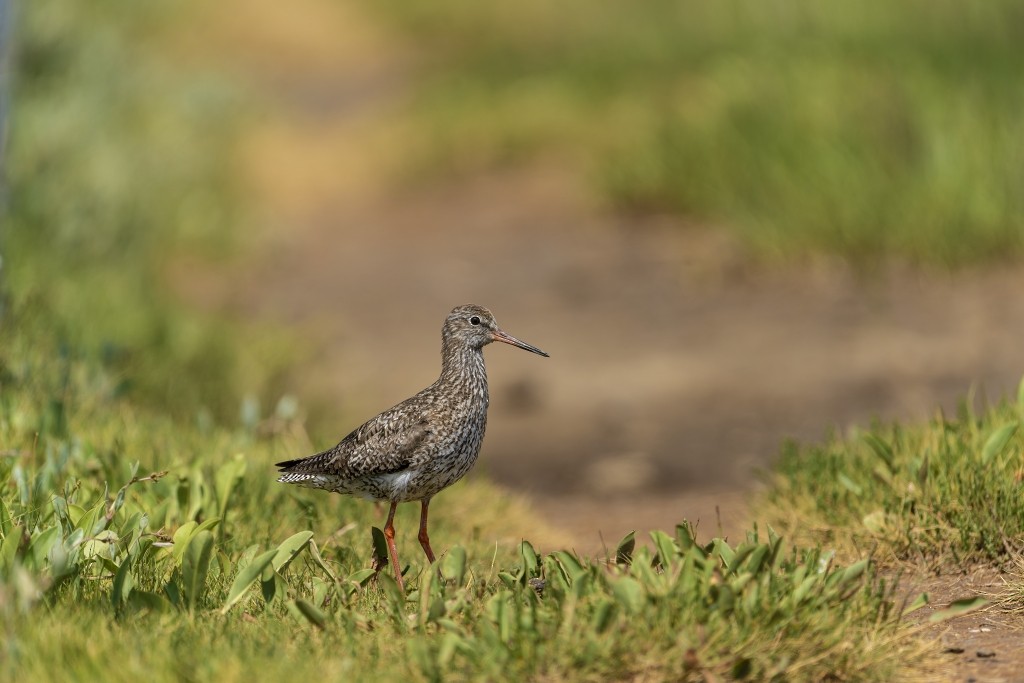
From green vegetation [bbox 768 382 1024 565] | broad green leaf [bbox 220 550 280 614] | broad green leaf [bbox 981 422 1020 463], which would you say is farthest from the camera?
broad green leaf [bbox 981 422 1020 463]

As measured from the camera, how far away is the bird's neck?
220 inches

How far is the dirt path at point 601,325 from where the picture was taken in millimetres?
8945

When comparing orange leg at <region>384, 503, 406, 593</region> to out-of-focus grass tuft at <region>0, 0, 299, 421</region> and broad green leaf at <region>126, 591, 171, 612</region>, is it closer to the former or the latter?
broad green leaf at <region>126, 591, 171, 612</region>

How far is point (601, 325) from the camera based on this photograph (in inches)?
451

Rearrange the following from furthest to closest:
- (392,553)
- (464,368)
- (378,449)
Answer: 1. (464,368)
2. (378,449)
3. (392,553)

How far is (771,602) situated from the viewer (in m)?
4.20

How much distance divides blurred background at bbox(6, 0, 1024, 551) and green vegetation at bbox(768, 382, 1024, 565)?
500mm

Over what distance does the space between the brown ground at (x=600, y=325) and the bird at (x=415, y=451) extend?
57.3 inches

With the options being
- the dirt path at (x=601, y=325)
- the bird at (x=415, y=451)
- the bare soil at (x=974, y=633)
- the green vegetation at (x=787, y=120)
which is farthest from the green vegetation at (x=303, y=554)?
the green vegetation at (x=787, y=120)

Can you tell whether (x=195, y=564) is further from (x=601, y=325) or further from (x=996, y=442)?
(x=601, y=325)

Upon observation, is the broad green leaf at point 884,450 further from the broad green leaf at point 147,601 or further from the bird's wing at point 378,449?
the broad green leaf at point 147,601

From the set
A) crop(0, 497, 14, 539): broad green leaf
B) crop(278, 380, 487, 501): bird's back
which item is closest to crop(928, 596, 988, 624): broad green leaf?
crop(278, 380, 487, 501): bird's back

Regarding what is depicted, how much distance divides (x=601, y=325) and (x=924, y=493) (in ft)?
19.6

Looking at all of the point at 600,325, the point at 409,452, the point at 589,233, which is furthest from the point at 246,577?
the point at 589,233
